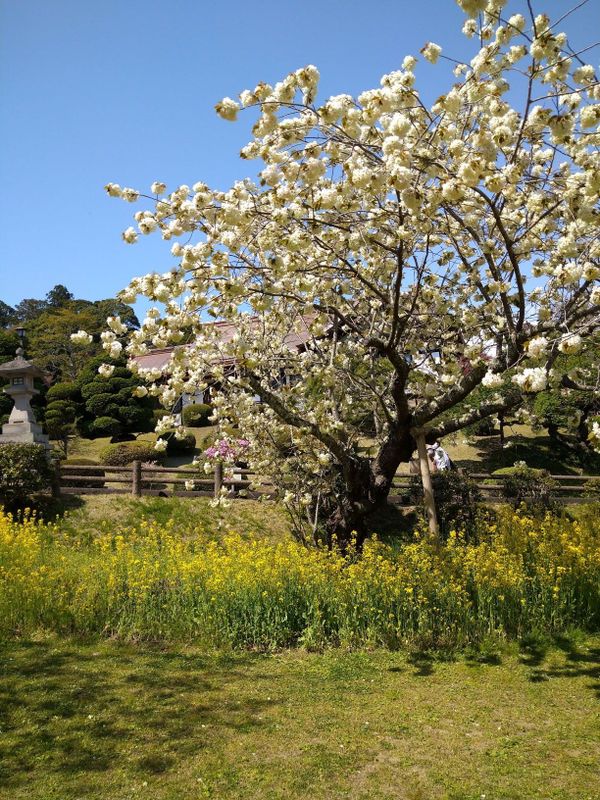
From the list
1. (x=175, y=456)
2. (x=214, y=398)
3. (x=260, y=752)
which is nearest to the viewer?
(x=260, y=752)

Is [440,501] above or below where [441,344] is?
below

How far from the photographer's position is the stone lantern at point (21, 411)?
46.6 feet

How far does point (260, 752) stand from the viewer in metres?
4.18

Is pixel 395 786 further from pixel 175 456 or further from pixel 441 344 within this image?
pixel 175 456

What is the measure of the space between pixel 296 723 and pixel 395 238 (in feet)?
14.2

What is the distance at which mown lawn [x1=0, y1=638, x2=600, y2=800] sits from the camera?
379 cm

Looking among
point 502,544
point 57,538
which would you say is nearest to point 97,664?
point 502,544

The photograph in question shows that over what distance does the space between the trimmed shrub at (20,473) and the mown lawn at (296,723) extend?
6.89 meters

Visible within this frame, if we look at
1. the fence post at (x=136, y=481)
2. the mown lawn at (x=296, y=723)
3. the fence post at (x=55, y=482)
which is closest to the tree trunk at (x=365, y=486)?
the mown lawn at (x=296, y=723)

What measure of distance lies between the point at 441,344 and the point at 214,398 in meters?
3.20

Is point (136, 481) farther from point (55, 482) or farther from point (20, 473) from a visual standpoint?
point (20, 473)

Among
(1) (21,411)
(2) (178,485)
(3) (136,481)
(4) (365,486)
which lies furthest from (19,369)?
(4) (365,486)

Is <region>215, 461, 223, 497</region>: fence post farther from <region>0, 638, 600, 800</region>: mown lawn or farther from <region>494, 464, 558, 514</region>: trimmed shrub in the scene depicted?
<region>0, 638, 600, 800</region>: mown lawn

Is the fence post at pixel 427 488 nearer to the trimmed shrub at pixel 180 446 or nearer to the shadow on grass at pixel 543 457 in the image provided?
the shadow on grass at pixel 543 457
